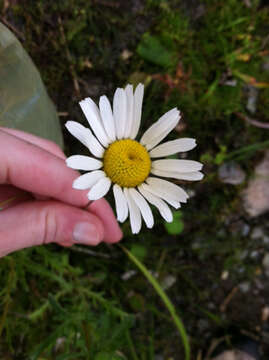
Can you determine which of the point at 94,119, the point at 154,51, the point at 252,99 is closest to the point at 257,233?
the point at 252,99

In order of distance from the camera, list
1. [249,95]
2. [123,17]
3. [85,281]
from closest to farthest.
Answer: [85,281] → [123,17] → [249,95]

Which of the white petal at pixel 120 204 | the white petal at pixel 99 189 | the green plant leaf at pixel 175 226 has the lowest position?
Answer: the green plant leaf at pixel 175 226

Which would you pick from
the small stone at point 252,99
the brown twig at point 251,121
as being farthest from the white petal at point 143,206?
the small stone at point 252,99

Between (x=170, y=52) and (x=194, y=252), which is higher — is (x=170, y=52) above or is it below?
above

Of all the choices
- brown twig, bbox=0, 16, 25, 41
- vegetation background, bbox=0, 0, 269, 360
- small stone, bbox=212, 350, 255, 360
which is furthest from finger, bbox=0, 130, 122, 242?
small stone, bbox=212, 350, 255, 360

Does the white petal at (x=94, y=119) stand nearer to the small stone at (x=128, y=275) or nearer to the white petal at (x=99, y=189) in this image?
the white petal at (x=99, y=189)

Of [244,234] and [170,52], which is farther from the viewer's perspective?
[244,234]

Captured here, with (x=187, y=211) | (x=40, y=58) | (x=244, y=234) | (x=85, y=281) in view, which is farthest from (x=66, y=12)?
(x=244, y=234)

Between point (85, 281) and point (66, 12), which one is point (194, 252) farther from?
point (66, 12)
